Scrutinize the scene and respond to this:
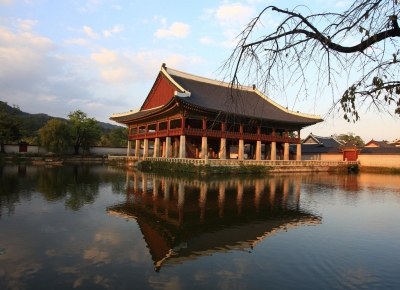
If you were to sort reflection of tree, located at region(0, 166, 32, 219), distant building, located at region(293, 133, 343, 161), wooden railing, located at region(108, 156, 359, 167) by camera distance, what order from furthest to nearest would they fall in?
distant building, located at region(293, 133, 343, 161), wooden railing, located at region(108, 156, 359, 167), reflection of tree, located at region(0, 166, 32, 219)

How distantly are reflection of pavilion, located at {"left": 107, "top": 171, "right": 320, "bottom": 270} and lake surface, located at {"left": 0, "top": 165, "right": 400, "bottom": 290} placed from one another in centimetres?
4

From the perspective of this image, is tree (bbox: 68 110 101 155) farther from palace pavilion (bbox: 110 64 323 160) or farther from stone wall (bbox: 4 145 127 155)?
palace pavilion (bbox: 110 64 323 160)

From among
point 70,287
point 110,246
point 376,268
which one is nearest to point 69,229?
point 110,246

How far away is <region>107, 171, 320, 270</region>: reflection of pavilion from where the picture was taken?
7.66 meters

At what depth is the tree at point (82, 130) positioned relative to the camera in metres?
57.8

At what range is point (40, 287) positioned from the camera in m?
5.26

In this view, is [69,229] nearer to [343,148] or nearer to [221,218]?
[221,218]

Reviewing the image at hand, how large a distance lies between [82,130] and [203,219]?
5367 centimetres

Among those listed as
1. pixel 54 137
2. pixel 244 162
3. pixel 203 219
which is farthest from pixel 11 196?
pixel 54 137

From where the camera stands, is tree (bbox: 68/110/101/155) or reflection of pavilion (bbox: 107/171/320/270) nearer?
reflection of pavilion (bbox: 107/171/320/270)

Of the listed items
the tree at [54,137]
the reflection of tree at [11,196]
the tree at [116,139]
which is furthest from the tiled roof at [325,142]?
the reflection of tree at [11,196]

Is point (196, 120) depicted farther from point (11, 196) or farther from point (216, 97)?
point (11, 196)

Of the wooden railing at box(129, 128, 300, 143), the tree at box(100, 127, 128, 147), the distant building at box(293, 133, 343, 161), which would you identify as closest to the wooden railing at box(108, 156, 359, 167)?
the wooden railing at box(129, 128, 300, 143)

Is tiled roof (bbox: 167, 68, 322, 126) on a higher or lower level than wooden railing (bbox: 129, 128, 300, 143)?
higher
